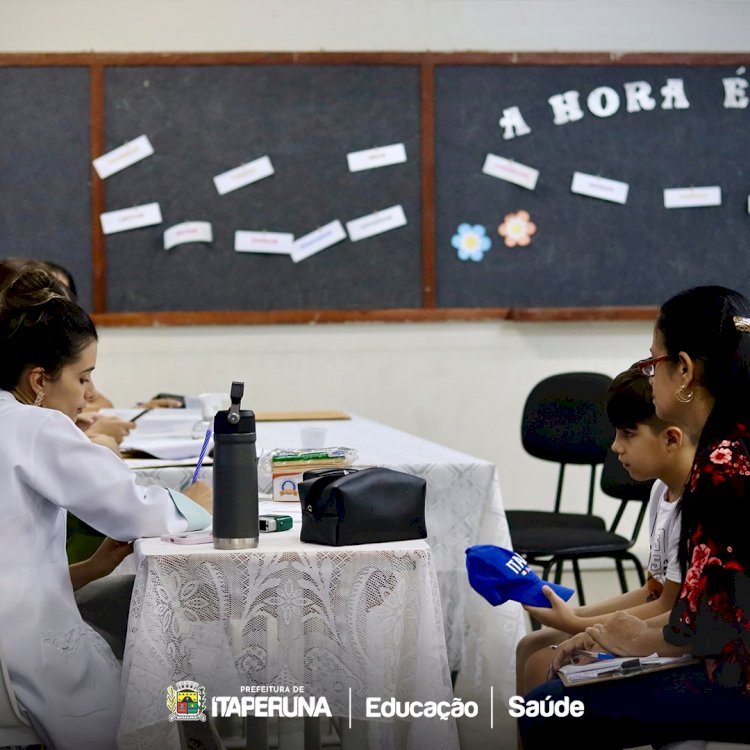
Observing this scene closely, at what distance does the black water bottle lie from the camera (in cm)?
148

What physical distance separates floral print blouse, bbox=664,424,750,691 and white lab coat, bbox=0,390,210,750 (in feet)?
2.45

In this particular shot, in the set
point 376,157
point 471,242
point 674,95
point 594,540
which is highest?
point 674,95

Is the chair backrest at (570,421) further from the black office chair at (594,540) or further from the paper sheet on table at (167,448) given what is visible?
the paper sheet on table at (167,448)

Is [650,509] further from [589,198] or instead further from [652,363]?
[589,198]

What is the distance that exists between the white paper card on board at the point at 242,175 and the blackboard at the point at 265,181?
23 millimetres

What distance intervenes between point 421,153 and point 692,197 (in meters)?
1.20

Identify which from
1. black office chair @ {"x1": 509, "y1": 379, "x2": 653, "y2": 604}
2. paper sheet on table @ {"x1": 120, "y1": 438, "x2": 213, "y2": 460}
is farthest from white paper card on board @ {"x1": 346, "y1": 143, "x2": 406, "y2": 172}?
paper sheet on table @ {"x1": 120, "y1": 438, "x2": 213, "y2": 460}

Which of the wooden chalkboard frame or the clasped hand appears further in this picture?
the wooden chalkboard frame

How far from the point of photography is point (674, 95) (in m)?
4.59

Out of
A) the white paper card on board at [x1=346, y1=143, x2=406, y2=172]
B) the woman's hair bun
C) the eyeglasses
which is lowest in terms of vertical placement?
the eyeglasses

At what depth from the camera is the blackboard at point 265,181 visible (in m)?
4.43

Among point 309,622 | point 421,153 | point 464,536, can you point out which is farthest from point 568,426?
point 309,622

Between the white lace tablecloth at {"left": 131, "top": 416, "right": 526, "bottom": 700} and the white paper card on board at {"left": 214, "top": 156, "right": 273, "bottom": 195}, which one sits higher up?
the white paper card on board at {"left": 214, "top": 156, "right": 273, "bottom": 195}

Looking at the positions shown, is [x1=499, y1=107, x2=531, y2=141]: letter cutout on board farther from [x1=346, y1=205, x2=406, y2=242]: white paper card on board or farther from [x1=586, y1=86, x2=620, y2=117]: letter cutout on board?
[x1=346, y1=205, x2=406, y2=242]: white paper card on board
